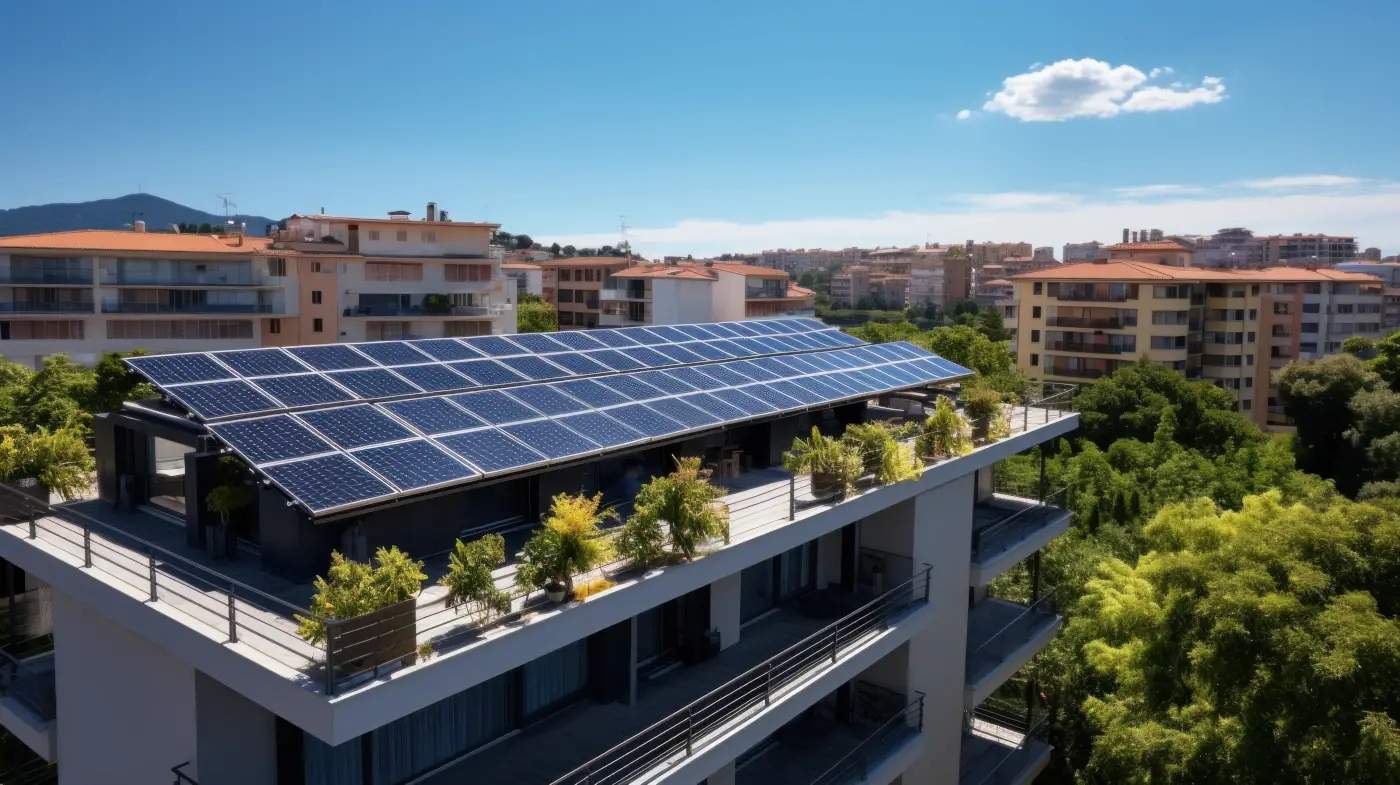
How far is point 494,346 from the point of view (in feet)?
74.5

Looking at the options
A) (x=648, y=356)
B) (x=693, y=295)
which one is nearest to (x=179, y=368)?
(x=648, y=356)

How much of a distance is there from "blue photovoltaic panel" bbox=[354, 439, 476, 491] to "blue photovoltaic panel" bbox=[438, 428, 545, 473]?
33 cm

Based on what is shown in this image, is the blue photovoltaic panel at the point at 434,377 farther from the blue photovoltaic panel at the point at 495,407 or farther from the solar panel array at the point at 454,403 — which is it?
the blue photovoltaic panel at the point at 495,407

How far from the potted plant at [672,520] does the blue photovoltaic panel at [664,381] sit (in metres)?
6.21

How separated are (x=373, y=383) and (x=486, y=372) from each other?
2.83m

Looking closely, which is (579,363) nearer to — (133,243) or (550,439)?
(550,439)

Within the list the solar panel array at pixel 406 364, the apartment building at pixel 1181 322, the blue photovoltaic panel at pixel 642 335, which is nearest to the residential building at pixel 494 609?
the solar panel array at pixel 406 364

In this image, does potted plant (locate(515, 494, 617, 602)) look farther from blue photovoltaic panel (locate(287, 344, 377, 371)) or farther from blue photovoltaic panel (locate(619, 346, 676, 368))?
blue photovoltaic panel (locate(619, 346, 676, 368))

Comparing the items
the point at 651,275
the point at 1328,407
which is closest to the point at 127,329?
the point at 651,275

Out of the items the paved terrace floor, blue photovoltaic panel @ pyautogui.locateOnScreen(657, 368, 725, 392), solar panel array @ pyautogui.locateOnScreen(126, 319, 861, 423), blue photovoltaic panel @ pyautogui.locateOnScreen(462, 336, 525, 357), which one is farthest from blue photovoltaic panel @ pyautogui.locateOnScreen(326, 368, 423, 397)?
blue photovoltaic panel @ pyautogui.locateOnScreen(657, 368, 725, 392)

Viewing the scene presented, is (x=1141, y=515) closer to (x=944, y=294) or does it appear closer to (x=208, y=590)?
(x=208, y=590)

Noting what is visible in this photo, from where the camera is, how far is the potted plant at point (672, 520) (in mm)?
15062

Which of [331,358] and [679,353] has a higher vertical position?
[331,358]

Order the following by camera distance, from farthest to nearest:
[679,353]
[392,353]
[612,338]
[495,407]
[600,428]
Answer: [612,338] → [679,353] → [392,353] → [600,428] → [495,407]
